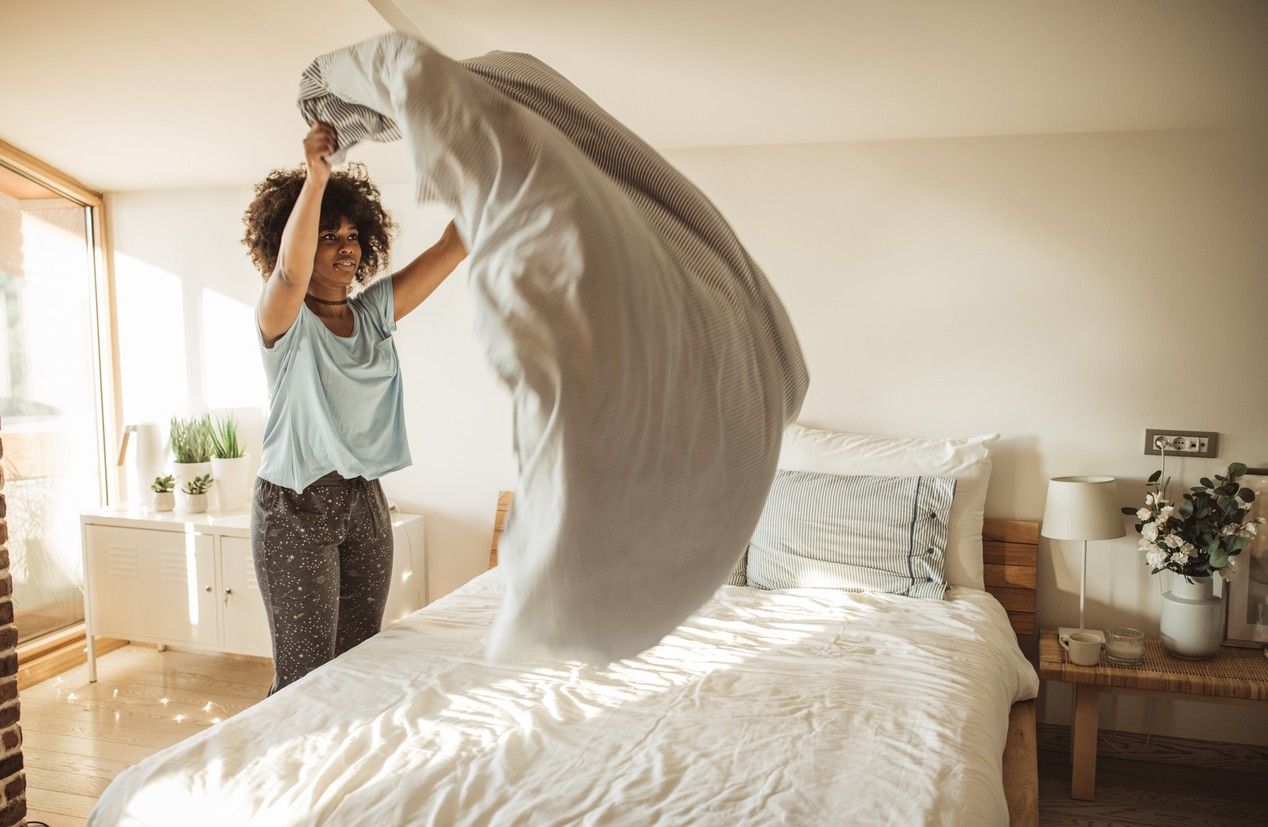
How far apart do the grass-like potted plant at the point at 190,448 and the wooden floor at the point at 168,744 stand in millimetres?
822

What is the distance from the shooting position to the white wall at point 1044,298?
2.90 m

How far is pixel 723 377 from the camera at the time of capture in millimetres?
690

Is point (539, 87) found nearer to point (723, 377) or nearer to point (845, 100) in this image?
point (723, 377)

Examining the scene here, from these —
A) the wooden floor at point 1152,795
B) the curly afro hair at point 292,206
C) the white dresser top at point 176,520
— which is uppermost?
the curly afro hair at point 292,206

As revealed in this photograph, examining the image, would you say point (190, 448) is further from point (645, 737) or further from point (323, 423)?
point (645, 737)

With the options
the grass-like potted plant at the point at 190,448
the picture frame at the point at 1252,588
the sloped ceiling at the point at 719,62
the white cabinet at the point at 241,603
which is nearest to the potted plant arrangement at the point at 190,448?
the grass-like potted plant at the point at 190,448

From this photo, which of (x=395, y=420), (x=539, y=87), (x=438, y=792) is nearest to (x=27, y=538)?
(x=395, y=420)

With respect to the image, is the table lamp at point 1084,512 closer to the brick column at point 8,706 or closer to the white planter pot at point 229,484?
the brick column at point 8,706

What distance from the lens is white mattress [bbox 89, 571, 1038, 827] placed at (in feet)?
4.95

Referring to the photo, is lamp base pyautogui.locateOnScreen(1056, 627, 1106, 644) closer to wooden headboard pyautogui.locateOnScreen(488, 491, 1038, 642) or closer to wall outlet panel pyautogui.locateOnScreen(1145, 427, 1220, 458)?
wooden headboard pyautogui.locateOnScreen(488, 491, 1038, 642)

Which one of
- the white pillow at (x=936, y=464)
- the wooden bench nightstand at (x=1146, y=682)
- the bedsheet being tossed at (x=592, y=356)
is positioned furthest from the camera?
the white pillow at (x=936, y=464)

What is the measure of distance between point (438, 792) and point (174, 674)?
8.87 feet

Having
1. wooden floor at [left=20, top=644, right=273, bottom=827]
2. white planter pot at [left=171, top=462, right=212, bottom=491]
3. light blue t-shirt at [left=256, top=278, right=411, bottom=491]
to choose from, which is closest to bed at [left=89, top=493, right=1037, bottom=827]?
light blue t-shirt at [left=256, top=278, right=411, bottom=491]

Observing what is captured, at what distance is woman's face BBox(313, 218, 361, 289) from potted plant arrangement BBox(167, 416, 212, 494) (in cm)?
206
